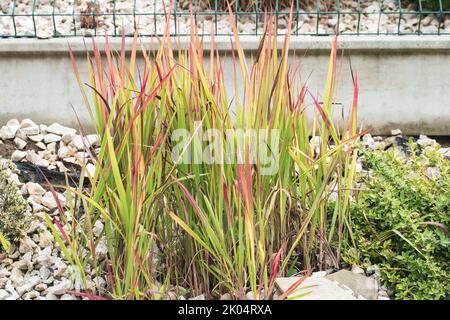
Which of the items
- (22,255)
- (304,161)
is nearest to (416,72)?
(304,161)

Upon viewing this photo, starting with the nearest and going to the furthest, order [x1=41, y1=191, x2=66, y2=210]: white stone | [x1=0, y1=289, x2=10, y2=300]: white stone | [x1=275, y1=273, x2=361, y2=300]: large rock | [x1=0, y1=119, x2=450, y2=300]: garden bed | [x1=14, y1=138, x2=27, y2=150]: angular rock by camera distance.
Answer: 1. [x1=275, y1=273, x2=361, y2=300]: large rock
2. [x1=0, y1=119, x2=450, y2=300]: garden bed
3. [x1=0, y1=289, x2=10, y2=300]: white stone
4. [x1=41, y1=191, x2=66, y2=210]: white stone
5. [x1=14, y1=138, x2=27, y2=150]: angular rock

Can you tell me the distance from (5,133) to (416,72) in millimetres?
2640

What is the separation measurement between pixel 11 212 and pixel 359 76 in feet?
8.16

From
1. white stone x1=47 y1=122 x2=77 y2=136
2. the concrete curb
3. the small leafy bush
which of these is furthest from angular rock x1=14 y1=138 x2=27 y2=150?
the small leafy bush

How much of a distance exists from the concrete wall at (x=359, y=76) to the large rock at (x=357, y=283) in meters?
2.06

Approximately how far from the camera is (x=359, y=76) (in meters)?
5.00

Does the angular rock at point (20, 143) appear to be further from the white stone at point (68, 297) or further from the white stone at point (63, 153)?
the white stone at point (68, 297)

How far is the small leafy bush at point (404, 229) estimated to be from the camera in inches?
121

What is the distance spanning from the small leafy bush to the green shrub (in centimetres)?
151

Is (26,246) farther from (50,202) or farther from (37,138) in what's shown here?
(37,138)

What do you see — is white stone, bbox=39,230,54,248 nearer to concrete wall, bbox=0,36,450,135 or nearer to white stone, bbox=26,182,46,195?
white stone, bbox=26,182,46,195

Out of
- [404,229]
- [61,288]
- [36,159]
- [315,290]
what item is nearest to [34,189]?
[36,159]

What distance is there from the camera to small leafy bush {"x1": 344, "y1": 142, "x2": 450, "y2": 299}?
→ 10.0ft
